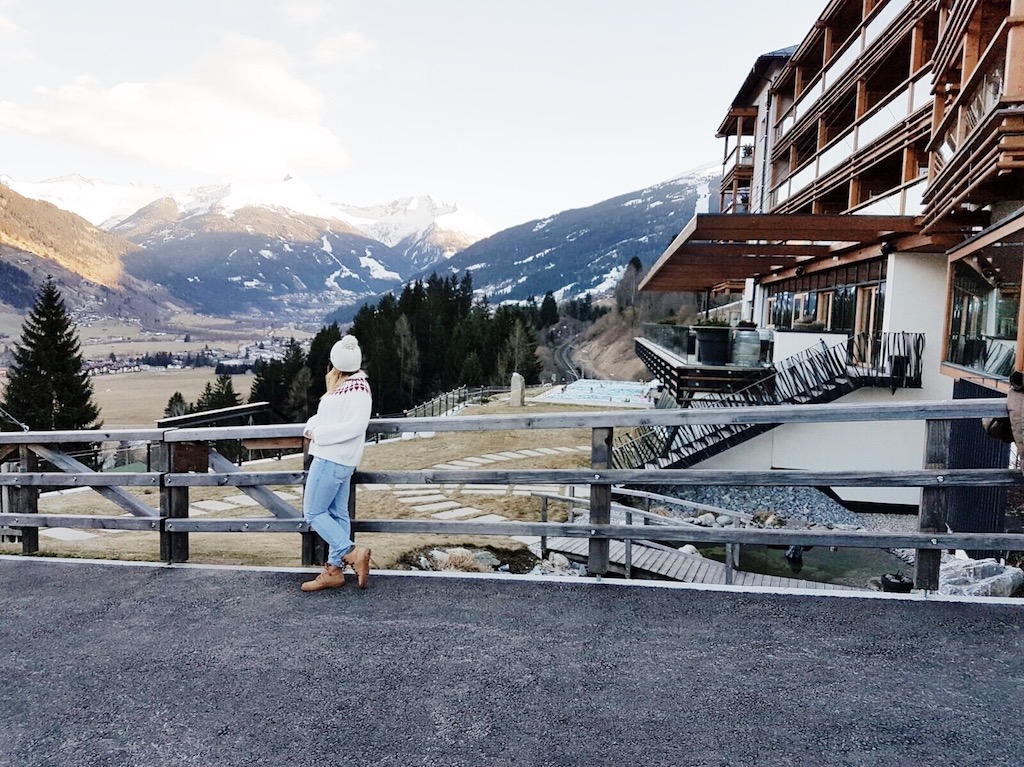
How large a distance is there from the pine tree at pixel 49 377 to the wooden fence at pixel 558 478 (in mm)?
47680

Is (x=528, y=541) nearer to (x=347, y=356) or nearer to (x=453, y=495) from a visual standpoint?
(x=453, y=495)

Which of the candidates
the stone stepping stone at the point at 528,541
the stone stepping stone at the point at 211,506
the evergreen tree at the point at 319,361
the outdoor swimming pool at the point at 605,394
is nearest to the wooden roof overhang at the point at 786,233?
the stone stepping stone at the point at 528,541

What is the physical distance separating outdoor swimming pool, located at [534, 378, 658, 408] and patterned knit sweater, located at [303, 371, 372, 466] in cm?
2644

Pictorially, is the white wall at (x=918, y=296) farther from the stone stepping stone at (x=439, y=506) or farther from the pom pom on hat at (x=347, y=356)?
the pom pom on hat at (x=347, y=356)

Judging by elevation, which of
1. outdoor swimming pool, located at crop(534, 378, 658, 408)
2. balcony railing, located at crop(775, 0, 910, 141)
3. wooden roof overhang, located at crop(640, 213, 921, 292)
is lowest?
outdoor swimming pool, located at crop(534, 378, 658, 408)

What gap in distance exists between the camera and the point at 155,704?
333 centimetres

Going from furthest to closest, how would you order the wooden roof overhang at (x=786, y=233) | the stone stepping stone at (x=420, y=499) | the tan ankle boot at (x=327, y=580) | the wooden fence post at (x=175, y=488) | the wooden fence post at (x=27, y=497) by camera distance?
the wooden roof overhang at (x=786, y=233) → the stone stepping stone at (x=420, y=499) → the wooden fence post at (x=27, y=497) → the wooden fence post at (x=175, y=488) → the tan ankle boot at (x=327, y=580)

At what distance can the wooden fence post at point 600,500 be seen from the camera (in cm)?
492

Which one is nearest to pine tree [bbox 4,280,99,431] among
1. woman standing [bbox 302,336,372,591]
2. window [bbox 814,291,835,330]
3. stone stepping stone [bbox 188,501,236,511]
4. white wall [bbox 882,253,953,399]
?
stone stepping stone [bbox 188,501,236,511]

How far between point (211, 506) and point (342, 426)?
10.8 m

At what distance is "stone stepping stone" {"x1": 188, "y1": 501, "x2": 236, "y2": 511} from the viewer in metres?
14.2

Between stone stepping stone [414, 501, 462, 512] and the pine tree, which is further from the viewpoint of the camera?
the pine tree

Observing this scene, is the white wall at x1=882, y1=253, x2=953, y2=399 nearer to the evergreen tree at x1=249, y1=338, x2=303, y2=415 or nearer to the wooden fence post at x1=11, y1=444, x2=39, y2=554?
the wooden fence post at x1=11, y1=444, x2=39, y2=554

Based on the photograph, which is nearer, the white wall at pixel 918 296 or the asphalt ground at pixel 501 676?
the asphalt ground at pixel 501 676
